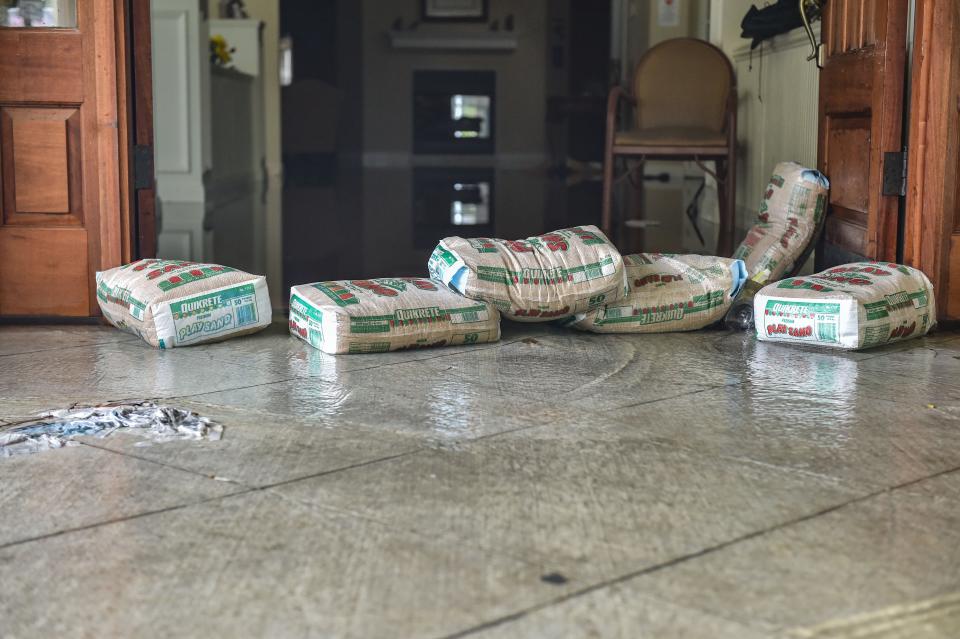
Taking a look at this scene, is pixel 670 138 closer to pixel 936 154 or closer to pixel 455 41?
pixel 936 154

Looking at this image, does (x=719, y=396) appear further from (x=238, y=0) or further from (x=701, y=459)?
(x=238, y=0)

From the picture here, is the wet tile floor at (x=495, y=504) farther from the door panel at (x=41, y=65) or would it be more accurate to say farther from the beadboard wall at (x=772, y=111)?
the beadboard wall at (x=772, y=111)

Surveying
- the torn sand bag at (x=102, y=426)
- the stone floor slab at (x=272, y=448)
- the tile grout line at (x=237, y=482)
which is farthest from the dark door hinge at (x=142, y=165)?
the tile grout line at (x=237, y=482)

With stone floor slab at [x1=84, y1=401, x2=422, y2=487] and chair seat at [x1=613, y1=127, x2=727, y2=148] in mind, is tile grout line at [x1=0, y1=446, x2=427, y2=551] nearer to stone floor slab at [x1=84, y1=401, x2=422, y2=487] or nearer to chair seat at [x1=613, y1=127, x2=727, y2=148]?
stone floor slab at [x1=84, y1=401, x2=422, y2=487]

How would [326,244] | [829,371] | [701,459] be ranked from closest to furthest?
[701,459] < [829,371] < [326,244]

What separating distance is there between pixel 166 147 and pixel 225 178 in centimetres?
110

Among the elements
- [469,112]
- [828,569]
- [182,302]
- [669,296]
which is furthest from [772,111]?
[469,112]

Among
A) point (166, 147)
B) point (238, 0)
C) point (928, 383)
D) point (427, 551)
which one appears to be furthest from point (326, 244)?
point (238, 0)

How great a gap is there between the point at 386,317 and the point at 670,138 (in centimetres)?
282

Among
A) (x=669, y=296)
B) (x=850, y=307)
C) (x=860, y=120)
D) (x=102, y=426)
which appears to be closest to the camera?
(x=102, y=426)

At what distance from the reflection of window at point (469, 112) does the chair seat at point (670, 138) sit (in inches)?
381

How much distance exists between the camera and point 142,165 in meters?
3.07

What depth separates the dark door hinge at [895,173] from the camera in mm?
3014

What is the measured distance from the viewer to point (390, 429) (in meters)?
1.95
